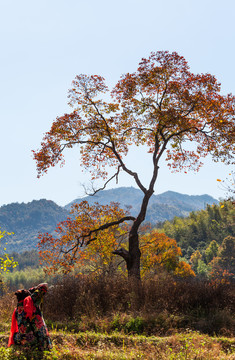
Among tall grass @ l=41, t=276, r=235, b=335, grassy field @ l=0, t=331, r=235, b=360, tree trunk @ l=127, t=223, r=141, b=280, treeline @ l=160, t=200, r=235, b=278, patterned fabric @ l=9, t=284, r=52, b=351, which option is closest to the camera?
grassy field @ l=0, t=331, r=235, b=360

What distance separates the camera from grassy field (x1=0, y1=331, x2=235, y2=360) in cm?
602

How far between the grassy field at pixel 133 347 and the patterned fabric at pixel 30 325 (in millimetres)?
223

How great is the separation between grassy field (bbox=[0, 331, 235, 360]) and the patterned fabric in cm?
22

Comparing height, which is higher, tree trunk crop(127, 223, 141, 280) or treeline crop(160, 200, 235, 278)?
tree trunk crop(127, 223, 141, 280)

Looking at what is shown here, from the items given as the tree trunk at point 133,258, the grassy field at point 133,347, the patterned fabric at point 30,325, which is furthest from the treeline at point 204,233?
the patterned fabric at point 30,325

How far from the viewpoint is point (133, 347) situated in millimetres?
6750

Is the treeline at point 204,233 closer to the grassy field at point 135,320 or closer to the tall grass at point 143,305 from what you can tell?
the tall grass at point 143,305

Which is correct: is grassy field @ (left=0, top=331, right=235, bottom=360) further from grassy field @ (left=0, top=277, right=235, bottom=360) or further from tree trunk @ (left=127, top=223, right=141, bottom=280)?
tree trunk @ (left=127, top=223, right=141, bottom=280)

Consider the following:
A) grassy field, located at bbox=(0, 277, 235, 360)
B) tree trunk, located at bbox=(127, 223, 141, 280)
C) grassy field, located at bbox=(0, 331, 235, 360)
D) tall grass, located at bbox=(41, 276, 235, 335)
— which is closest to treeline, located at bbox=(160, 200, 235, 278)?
tree trunk, located at bbox=(127, 223, 141, 280)

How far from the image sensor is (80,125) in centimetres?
1382

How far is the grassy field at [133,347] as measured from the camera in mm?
6016

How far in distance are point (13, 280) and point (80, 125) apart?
15434 cm

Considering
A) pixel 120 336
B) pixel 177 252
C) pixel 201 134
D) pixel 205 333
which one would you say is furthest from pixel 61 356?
pixel 177 252

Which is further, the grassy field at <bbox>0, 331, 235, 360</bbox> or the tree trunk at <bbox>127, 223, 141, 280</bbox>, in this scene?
the tree trunk at <bbox>127, 223, 141, 280</bbox>
